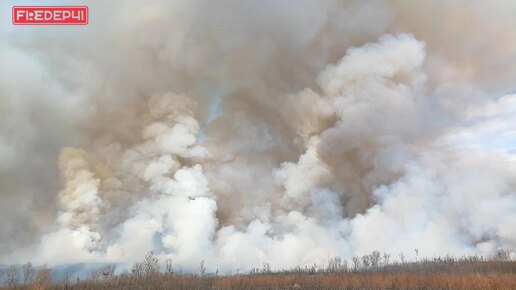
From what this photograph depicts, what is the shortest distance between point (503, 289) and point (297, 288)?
20086 mm

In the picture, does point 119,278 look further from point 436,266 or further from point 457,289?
point 436,266

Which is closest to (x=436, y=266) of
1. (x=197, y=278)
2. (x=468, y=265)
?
(x=468, y=265)

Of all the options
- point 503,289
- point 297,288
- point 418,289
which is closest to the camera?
point 503,289

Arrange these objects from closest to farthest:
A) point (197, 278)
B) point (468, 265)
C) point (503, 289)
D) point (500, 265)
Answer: point (503, 289) → point (197, 278) → point (500, 265) → point (468, 265)

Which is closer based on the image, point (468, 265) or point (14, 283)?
point (14, 283)

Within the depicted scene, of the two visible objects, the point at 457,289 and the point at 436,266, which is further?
the point at 436,266

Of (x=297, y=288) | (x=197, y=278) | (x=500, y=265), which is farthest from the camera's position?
(x=500, y=265)

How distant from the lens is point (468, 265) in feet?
458

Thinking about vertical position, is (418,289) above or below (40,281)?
below

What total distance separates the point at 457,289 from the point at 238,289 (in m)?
21.3

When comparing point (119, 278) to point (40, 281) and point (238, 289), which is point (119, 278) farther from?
point (238, 289)

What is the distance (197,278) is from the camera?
209ft

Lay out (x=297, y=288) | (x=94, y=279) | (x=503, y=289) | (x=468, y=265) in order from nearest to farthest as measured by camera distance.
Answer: (x=503, y=289) < (x=297, y=288) < (x=94, y=279) < (x=468, y=265)

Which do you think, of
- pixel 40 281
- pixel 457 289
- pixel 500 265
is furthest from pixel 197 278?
pixel 500 265
